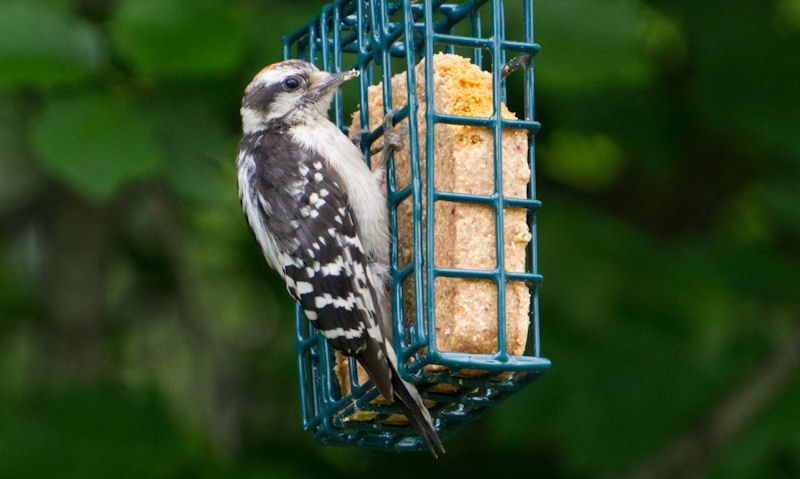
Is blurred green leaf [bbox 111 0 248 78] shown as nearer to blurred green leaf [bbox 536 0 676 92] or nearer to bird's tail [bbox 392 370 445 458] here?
blurred green leaf [bbox 536 0 676 92]

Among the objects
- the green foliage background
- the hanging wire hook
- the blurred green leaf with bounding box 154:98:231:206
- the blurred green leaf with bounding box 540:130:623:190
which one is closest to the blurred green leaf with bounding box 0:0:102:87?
the green foliage background

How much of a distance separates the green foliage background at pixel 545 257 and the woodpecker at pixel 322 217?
0.68ft

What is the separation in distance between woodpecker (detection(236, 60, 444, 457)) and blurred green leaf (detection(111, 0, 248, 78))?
231mm

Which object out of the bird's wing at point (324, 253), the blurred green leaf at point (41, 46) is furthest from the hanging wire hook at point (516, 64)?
the blurred green leaf at point (41, 46)

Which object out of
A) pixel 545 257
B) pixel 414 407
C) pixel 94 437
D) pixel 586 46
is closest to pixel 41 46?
pixel 414 407

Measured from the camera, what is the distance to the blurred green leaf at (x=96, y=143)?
4.58m

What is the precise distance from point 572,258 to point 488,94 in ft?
6.87

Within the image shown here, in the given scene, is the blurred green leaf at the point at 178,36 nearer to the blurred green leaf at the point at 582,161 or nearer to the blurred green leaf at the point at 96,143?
the blurred green leaf at the point at 96,143

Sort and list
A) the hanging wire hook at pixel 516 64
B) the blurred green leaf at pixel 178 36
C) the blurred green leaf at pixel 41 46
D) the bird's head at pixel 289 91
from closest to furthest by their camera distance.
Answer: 1. the hanging wire hook at pixel 516 64
2. the blurred green leaf at pixel 41 46
3. the blurred green leaf at pixel 178 36
4. the bird's head at pixel 289 91

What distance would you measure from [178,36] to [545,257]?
250 centimetres

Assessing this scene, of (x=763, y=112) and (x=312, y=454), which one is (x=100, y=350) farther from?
(x=763, y=112)

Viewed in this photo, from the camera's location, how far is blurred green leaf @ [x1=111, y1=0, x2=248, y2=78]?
4684mm

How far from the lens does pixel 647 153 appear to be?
6.37 m

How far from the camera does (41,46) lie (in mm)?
4621
